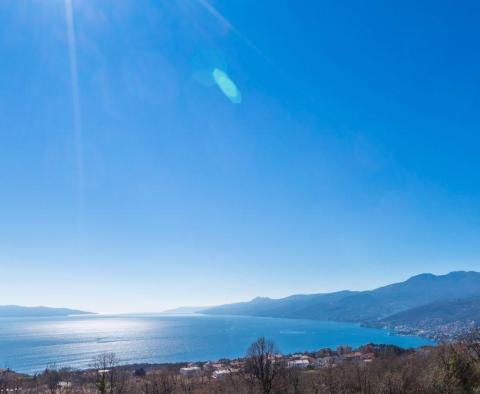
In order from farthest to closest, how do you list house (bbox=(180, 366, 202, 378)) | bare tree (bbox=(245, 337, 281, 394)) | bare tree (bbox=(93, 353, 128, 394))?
house (bbox=(180, 366, 202, 378))
bare tree (bbox=(245, 337, 281, 394))
bare tree (bbox=(93, 353, 128, 394))

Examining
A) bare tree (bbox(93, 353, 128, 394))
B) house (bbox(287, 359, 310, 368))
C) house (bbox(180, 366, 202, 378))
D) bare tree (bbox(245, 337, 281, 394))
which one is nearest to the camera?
bare tree (bbox(93, 353, 128, 394))

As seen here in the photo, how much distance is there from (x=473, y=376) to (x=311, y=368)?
4598 centimetres

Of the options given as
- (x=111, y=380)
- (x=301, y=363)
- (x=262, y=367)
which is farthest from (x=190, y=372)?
(x=262, y=367)

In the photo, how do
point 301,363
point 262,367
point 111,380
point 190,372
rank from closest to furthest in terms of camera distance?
point 262,367
point 111,380
point 190,372
point 301,363

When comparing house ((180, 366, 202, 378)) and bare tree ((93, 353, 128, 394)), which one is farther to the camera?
house ((180, 366, 202, 378))

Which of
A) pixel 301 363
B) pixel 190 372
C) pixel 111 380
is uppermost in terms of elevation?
pixel 111 380

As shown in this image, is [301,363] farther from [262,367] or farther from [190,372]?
[262,367]

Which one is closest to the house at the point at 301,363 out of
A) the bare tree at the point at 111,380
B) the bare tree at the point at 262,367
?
the bare tree at the point at 111,380

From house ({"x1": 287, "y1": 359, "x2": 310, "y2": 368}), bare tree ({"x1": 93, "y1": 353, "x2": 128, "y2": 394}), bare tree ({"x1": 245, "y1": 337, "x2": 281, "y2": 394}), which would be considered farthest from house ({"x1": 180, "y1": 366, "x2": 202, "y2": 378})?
bare tree ({"x1": 245, "y1": 337, "x2": 281, "y2": 394})

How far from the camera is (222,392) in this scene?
134ft

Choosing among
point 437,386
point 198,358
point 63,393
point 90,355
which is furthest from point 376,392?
point 90,355

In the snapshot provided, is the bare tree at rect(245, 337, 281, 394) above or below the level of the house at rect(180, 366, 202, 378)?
above

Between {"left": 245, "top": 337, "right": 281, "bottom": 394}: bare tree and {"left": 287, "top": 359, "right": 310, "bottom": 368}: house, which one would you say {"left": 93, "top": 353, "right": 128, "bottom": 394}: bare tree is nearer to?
{"left": 245, "top": 337, "right": 281, "bottom": 394}: bare tree

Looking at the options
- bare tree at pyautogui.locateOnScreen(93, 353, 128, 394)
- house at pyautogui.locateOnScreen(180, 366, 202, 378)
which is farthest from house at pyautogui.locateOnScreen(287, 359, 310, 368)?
bare tree at pyautogui.locateOnScreen(93, 353, 128, 394)
